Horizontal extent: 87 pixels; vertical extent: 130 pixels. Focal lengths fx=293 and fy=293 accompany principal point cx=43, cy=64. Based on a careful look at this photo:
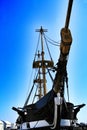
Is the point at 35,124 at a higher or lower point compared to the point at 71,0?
lower

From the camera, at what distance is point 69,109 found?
14398mm

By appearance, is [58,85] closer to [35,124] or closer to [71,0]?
[35,124]

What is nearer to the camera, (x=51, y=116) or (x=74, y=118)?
(x=51, y=116)

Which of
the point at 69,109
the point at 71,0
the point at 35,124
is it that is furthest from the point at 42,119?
the point at 71,0

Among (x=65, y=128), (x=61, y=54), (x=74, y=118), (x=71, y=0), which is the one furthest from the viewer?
(x=74, y=118)

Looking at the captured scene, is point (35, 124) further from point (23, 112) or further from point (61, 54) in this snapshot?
point (61, 54)

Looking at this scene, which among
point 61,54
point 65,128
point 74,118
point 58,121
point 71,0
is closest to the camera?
point 71,0

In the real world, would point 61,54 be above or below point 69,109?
above

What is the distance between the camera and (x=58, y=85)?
13000 mm

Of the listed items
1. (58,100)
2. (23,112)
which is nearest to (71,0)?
(58,100)

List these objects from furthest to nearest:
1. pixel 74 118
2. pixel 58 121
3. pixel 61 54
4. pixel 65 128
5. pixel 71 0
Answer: pixel 74 118
pixel 65 128
pixel 58 121
pixel 61 54
pixel 71 0

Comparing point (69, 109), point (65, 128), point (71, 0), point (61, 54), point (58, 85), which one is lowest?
point (65, 128)

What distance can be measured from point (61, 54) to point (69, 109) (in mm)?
3606

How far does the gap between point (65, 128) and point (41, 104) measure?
1680 mm
